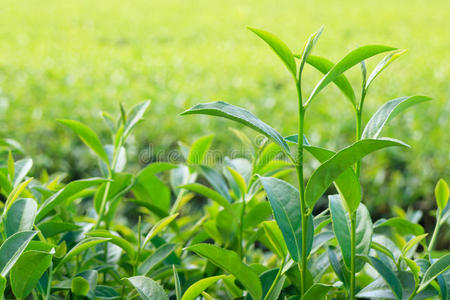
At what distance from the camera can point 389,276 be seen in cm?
70

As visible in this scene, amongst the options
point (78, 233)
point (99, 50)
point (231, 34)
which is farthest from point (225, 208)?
point (231, 34)

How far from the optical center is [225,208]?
0.86 metres

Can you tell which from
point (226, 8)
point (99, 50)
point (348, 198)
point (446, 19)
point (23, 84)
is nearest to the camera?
point (348, 198)

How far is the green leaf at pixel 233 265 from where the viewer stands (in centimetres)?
65

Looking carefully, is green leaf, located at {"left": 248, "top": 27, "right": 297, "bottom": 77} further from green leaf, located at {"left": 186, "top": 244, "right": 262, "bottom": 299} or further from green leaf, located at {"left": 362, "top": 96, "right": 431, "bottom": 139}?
green leaf, located at {"left": 186, "top": 244, "right": 262, "bottom": 299}

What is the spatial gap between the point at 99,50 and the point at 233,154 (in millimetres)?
2856

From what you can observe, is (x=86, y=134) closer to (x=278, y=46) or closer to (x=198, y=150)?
(x=198, y=150)

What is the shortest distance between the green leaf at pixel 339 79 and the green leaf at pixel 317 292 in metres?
0.23

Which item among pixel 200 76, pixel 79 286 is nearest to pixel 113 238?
A: pixel 79 286

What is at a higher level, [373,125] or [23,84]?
[373,125]

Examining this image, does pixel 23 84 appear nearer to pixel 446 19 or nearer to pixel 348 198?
pixel 348 198

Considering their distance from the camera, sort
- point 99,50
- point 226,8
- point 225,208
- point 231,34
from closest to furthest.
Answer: point 225,208
point 99,50
point 231,34
point 226,8

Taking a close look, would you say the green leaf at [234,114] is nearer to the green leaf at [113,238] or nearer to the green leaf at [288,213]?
the green leaf at [288,213]

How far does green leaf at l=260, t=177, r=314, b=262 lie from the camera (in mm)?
670
